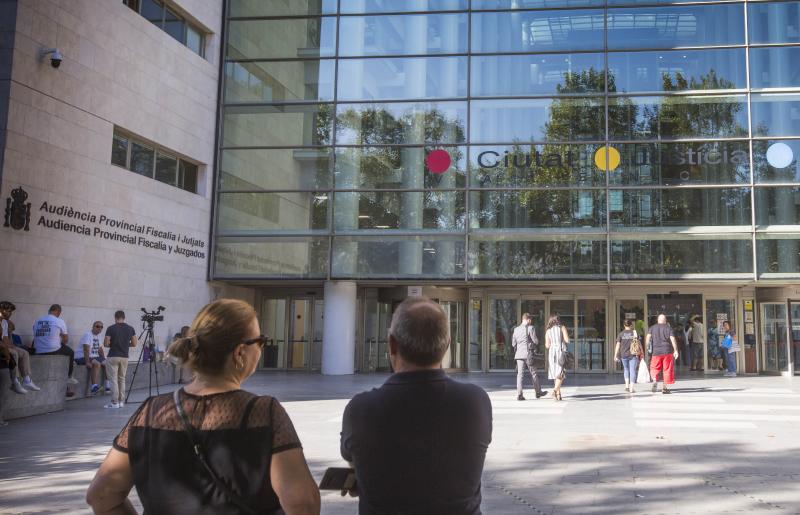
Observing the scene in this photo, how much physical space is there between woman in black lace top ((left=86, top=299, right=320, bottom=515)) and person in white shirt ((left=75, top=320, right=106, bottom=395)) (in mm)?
14401

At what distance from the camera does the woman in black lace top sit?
2281 millimetres

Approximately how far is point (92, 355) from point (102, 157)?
16.0 feet

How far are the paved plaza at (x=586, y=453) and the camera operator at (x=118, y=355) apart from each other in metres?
0.38

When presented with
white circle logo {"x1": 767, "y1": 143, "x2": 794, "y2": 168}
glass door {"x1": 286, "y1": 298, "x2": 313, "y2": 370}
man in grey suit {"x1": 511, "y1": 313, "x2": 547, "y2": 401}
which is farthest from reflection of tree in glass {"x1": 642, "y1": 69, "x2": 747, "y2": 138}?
glass door {"x1": 286, "y1": 298, "x2": 313, "y2": 370}

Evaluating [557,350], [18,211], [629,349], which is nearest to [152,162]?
[18,211]

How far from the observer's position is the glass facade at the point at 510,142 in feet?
69.6

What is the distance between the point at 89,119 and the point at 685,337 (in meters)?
17.8

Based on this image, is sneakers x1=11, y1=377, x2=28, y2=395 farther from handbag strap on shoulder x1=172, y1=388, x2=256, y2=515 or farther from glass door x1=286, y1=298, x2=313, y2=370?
→ glass door x1=286, y1=298, x2=313, y2=370

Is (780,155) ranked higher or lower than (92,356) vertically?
higher

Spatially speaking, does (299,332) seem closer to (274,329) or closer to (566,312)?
(274,329)

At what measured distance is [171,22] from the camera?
21.5 metres

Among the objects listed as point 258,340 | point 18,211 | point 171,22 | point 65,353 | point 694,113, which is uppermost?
point 171,22

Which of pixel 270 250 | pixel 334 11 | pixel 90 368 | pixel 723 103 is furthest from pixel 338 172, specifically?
pixel 723 103

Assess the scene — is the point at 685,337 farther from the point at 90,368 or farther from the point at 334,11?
the point at 90,368
